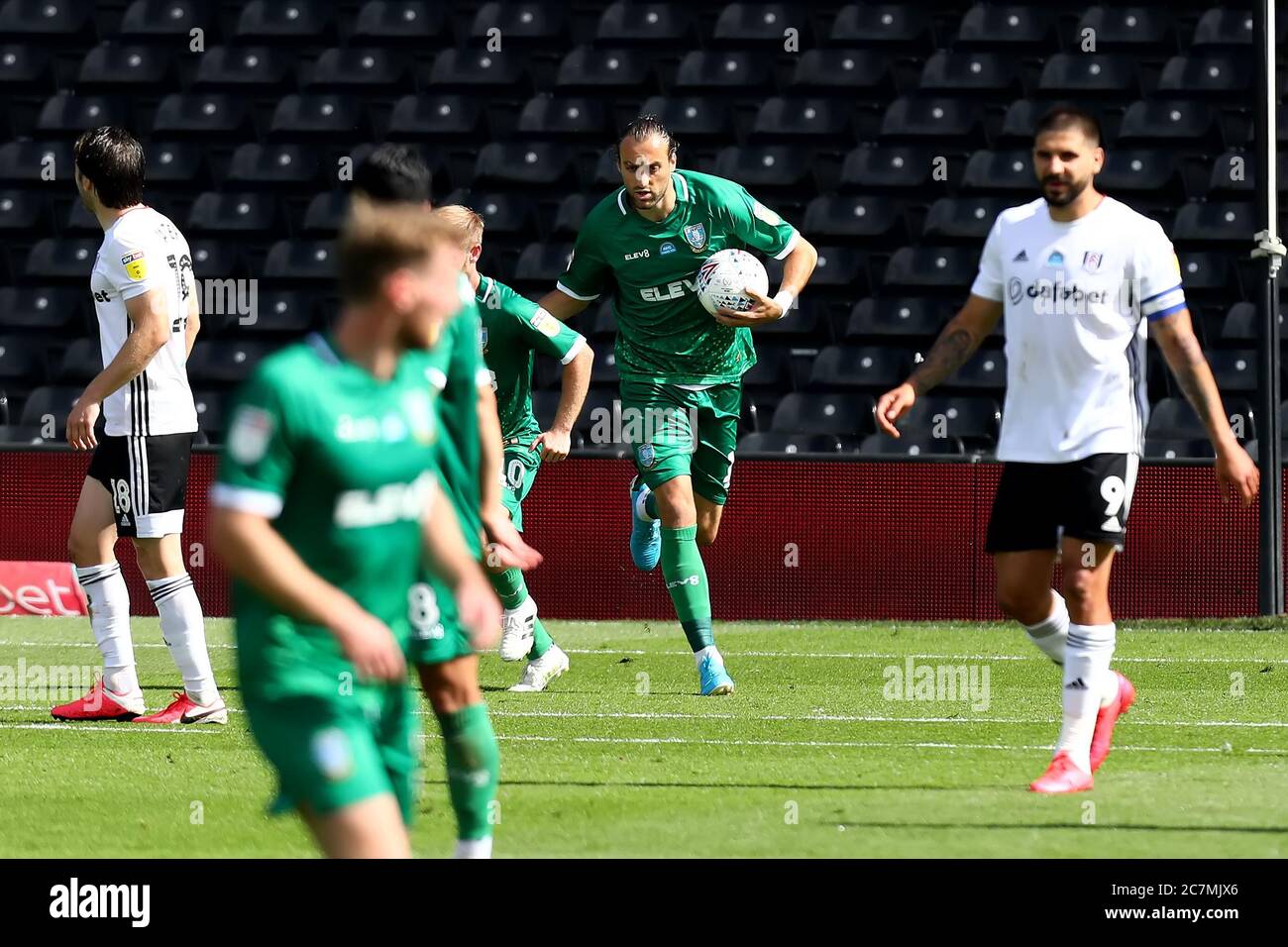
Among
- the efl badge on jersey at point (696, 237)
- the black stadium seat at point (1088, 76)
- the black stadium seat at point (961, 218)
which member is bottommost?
the efl badge on jersey at point (696, 237)

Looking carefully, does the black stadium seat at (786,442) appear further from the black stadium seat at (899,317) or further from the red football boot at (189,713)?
the red football boot at (189,713)

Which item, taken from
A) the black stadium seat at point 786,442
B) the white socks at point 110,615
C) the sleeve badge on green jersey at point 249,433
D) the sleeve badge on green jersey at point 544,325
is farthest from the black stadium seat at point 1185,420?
the sleeve badge on green jersey at point 249,433

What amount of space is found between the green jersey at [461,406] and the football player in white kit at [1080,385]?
164cm

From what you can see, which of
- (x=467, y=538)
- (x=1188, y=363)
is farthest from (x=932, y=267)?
(x=467, y=538)

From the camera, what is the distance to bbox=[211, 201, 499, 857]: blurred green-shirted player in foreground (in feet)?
11.5

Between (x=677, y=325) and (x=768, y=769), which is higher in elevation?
(x=677, y=325)

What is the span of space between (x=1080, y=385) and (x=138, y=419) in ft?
11.3

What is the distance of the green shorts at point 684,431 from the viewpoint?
29.1 feet

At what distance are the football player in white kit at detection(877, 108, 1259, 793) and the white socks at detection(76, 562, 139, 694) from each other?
3.18 m

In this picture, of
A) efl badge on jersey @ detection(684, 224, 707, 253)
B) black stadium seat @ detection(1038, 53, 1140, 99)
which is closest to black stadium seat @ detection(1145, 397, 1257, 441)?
black stadium seat @ detection(1038, 53, 1140, 99)

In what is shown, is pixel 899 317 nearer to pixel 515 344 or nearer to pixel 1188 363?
pixel 515 344

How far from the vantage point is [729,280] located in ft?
28.9

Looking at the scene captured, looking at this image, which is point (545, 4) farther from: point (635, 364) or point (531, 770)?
point (531, 770)
